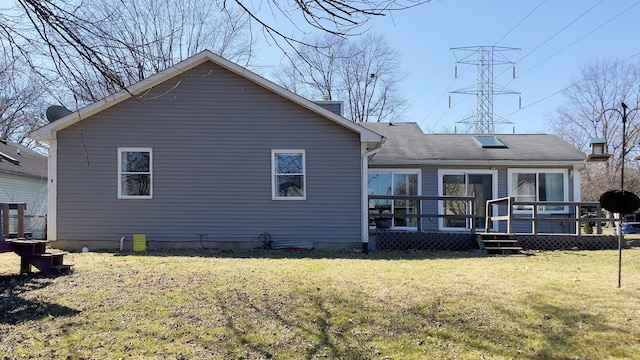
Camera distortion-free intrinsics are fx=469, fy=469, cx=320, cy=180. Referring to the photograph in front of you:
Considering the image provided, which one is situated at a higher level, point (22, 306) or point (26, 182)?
point (26, 182)

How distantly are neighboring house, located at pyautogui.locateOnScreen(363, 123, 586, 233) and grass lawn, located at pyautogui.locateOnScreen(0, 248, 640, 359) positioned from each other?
6344 millimetres

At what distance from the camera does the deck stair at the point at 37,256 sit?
712 cm

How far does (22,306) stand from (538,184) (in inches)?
557

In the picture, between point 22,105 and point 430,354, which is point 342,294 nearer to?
point 430,354

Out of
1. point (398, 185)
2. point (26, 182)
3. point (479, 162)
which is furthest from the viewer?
point (26, 182)

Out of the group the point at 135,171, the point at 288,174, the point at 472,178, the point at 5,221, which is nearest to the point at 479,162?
the point at 472,178

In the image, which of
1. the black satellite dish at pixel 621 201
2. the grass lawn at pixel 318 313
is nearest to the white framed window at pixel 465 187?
the grass lawn at pixel 318 313

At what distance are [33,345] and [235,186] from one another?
7.42m

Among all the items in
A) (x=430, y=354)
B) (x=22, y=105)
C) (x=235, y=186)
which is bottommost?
(x=430, y=354)

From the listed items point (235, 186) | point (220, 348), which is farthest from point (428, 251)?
point (220, 348)

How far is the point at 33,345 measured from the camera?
428 centimetres

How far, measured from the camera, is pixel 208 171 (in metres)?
11.6

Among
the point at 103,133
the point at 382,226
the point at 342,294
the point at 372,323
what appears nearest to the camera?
the point at 372,323

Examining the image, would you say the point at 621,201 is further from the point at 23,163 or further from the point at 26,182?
the point at 26,182
